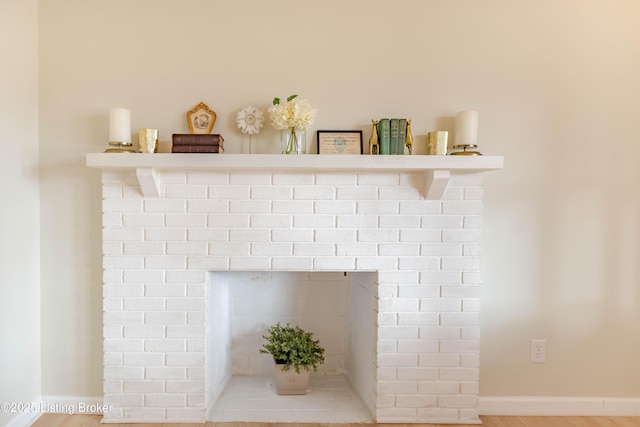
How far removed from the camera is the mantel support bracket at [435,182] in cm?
188

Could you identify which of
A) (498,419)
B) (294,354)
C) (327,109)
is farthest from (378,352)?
(327,109)

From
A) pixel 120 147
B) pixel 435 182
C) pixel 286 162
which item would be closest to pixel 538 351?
pixel 435 182

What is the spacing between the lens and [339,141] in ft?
6.69

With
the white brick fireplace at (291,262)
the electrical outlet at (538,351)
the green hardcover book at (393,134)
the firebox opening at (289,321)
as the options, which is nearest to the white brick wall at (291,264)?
the white brick fireplace at (291,262)

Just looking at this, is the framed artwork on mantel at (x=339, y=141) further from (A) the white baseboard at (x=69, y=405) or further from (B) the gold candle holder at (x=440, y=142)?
(A) the white baseboard at (x=69, y=405)

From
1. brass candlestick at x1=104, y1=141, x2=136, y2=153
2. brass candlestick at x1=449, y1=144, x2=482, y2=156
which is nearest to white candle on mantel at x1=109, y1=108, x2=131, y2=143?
brass candlestick at x1=104, y1=141, x2=136, y2=153

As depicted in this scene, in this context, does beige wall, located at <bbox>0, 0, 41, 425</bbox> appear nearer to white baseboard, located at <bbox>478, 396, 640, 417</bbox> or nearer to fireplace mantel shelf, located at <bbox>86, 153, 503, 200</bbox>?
fireplace mantel shelf, located at <bbox>86, 153, 503, 200</bbox>

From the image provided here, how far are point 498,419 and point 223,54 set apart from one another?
2.34 metres

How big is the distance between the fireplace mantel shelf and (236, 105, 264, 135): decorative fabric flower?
240 mm

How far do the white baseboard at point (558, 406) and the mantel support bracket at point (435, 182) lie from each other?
112 cm

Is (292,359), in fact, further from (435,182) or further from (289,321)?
(435,182)

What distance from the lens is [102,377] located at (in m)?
Answer: 2.09

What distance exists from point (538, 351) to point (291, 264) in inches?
54.7

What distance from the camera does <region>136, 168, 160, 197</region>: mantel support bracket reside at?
186 centimetres
